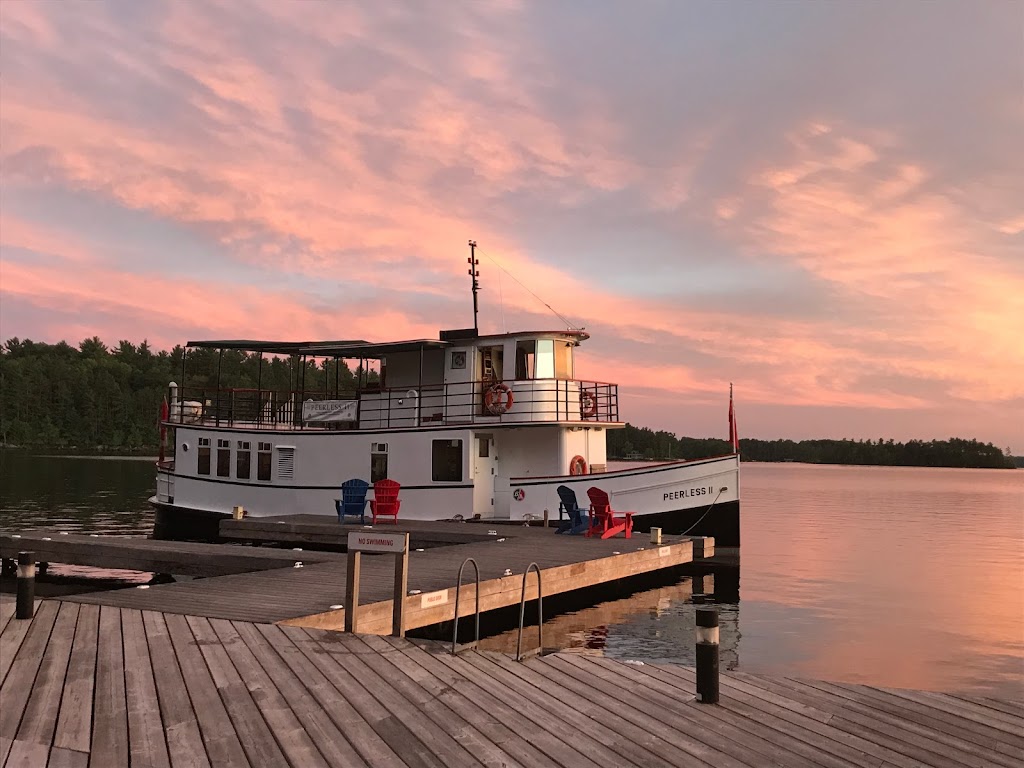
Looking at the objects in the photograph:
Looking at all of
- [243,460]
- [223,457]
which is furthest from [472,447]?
[223,457]

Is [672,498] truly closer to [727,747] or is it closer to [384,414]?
[384,414]

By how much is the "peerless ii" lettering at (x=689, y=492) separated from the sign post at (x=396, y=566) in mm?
12925

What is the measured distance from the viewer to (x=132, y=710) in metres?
5.94

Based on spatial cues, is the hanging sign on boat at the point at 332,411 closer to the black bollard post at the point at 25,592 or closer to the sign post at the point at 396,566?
the black bollard post at the point at 25,592

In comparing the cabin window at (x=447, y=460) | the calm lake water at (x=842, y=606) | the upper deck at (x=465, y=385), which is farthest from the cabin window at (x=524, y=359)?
the calm lake water at (x=842, y=606)

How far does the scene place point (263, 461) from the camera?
2506 centimetres

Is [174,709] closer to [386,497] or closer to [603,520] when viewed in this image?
[603,520]

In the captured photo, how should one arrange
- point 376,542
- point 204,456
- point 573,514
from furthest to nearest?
Result: point 204,456 < point 573,514 < point 376,542

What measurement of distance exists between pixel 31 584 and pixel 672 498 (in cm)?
1459

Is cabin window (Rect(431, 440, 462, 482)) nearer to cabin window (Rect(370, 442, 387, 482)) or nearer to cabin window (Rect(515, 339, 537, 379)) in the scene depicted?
cabin window (Rect(370, 442, 387, 482))

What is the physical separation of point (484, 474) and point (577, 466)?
2390 mm

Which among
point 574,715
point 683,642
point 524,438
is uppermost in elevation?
point 524,438

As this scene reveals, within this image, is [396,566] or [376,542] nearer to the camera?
[396,566]

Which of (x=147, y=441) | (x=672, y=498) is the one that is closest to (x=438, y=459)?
(x=672, y=498)
